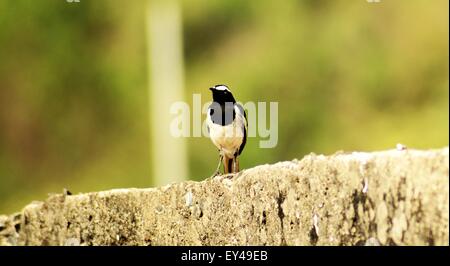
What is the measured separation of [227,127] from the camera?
16.0ft

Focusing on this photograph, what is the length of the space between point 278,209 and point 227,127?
5.30 ft

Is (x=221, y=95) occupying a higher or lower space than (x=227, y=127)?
higher

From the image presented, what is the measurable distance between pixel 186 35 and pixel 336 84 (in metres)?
1.46

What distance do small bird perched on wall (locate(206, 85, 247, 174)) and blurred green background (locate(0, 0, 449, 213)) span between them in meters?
3.72

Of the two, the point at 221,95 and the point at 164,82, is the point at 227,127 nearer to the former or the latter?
the point at 221,95

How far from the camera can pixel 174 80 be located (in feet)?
32.5

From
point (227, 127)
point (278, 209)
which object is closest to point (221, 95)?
point (227, 127)

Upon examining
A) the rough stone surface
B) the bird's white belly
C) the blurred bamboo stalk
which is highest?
the blurred bamboo stalk

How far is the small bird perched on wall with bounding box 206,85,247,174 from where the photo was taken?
488cm

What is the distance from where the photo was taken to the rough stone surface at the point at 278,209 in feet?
9.04

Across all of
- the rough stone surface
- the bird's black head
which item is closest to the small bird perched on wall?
the bird's black head

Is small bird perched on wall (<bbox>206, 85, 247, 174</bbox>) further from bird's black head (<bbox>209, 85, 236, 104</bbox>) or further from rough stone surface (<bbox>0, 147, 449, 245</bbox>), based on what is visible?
rough stone surface (<bbox>0, 147, 449, 245</bbox>)
